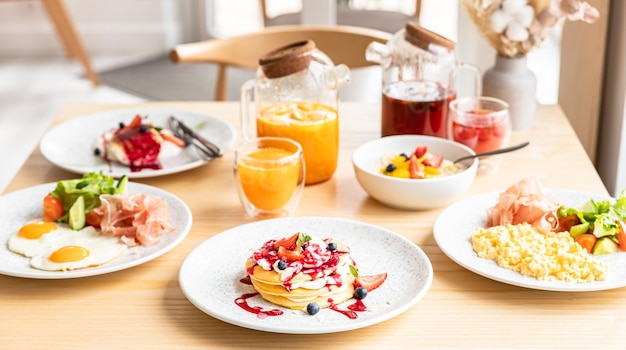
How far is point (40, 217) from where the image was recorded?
1.45 meters

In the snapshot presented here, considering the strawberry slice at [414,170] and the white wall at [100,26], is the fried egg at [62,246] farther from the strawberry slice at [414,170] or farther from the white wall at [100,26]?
the white wall at [100,26]

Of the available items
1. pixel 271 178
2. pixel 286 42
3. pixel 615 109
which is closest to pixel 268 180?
pixel 271 178

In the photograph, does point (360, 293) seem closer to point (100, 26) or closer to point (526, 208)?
point (526, 208)

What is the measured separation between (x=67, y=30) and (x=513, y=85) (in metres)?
3.57

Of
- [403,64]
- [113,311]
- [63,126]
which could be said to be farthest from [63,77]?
[113,311]

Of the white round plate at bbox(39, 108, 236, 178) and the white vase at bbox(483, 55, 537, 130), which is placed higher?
the white vase at bbox(483, 55, 537, 130)

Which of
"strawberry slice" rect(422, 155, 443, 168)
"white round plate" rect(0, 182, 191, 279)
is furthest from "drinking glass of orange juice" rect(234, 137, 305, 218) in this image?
"strawberry slice" rect(422, 155, 443, 168)

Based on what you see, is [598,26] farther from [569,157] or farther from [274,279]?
[274,279]

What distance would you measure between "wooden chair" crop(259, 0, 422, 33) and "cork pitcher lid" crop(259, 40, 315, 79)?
2205 mm

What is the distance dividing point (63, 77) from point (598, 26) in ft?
12.6

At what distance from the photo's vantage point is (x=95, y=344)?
3.60 feet

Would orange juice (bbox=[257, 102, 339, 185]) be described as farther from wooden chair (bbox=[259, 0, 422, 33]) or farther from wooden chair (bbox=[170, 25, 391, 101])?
wooden chair (bbox=[259, 0, 422, 33])

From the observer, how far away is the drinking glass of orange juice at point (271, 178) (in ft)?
4.78

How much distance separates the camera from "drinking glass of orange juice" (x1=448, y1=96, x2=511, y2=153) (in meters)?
1.67
